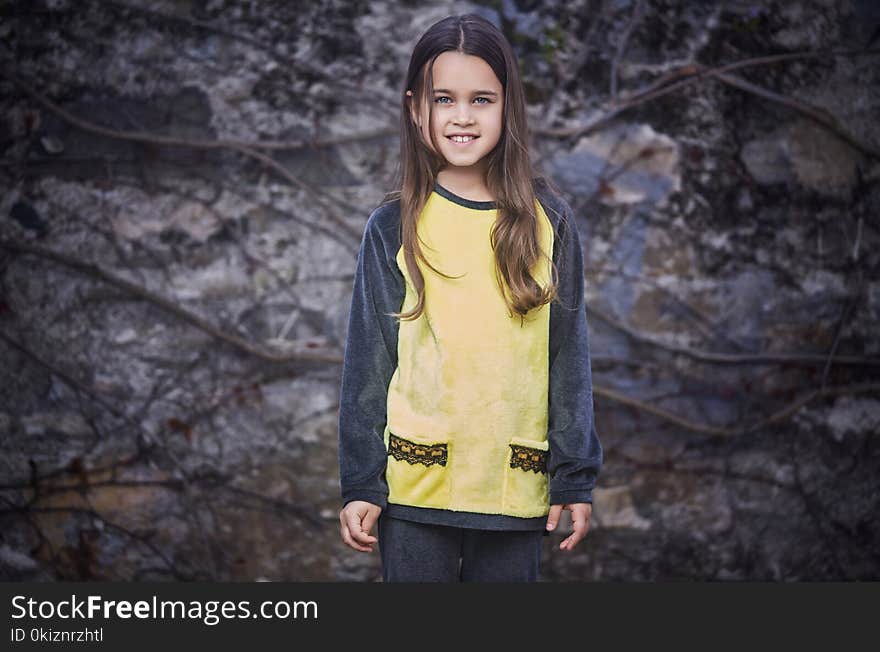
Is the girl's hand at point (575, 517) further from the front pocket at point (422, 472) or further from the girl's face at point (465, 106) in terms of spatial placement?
the girl's face at point (465, 106)

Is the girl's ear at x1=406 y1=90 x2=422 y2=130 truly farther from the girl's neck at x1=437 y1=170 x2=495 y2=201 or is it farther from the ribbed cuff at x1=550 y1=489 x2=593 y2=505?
the ribbed cuff at x1=550 y1=489 x2=593 y2=505

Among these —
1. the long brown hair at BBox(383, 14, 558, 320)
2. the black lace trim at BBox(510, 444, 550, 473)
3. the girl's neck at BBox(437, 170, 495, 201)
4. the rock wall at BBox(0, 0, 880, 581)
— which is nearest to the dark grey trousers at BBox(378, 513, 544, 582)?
the black lace trim at BBox(510, 444, 550, 473)

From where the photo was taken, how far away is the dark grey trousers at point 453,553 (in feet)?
4.13

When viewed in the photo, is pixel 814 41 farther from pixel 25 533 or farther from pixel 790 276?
pixel 25 533

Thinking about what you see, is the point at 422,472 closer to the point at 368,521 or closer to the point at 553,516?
the point at 368,521

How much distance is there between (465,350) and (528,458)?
0.19 metres

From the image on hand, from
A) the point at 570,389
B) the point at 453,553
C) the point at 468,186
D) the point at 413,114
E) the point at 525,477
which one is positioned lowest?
the point at 453,553

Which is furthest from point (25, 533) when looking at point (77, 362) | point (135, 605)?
point (135, 605)

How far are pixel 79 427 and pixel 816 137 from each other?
2.16 metres

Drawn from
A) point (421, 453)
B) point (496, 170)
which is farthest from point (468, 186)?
point (421, 453)

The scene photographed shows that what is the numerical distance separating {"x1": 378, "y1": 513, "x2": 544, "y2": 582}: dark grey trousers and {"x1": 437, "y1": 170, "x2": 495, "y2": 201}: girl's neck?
499mm

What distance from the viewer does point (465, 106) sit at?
1.24 meters

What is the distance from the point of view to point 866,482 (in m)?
2.38

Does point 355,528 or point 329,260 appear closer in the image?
point 355,528
